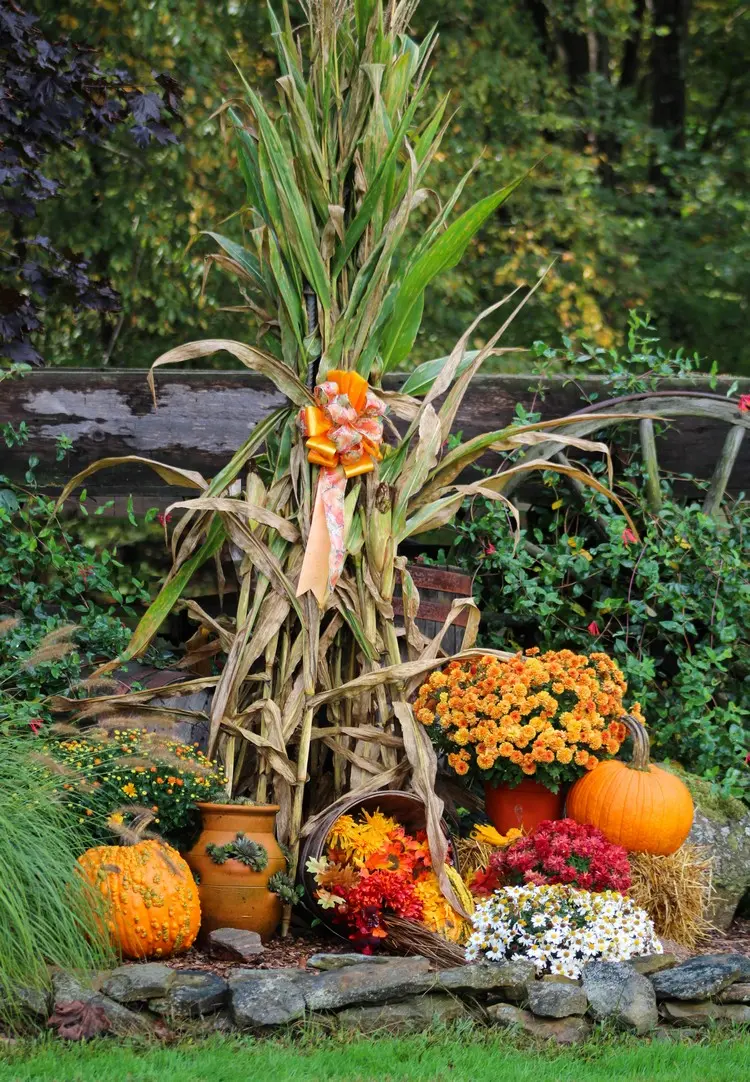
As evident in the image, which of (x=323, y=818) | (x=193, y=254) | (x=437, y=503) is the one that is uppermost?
(x=193, y=254)

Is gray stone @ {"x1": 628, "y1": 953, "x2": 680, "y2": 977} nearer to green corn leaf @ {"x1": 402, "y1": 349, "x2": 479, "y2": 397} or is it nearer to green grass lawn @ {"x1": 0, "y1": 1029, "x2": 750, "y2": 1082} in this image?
green grass lawn @ {"x1": 0, "y1": 1029, "x2": 750, "y2": 1082}

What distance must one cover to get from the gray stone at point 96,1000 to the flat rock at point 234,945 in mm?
435

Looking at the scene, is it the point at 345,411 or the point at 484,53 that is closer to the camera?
the point at 345,411

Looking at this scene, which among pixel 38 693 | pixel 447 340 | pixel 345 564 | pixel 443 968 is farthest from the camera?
pixel 447 340

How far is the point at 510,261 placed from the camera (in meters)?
9.05

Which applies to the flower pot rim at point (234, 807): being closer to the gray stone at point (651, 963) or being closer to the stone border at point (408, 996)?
the stone border at point (408, 996)

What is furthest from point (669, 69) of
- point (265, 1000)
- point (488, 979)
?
point (265, 1000)

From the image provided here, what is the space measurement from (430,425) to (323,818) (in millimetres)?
1206

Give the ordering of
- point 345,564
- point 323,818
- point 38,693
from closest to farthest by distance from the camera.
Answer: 1. point 323,818
2. point 345,564
3. point 38,693

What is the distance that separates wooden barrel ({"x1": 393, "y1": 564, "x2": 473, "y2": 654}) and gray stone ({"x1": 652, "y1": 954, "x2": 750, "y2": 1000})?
160 centimetres

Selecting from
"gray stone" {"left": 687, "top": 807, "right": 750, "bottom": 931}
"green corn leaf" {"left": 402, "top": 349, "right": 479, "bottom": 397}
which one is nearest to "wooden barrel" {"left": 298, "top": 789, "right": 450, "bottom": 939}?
"gray stone" {"left": 687, "top": 807, "right": 750, "bottom": 931}

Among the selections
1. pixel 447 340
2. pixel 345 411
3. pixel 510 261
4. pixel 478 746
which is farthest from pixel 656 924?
pixel 510 261

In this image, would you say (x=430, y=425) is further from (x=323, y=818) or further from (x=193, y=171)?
(x=193, y=171)

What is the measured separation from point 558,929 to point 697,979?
36 centimetres
